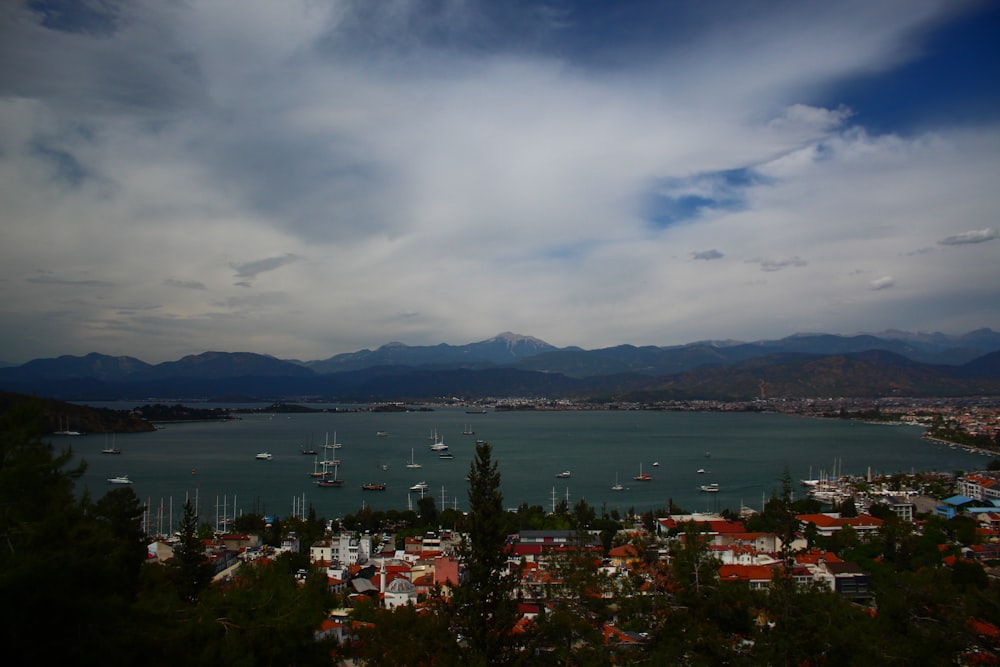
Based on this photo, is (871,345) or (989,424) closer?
(989,424)

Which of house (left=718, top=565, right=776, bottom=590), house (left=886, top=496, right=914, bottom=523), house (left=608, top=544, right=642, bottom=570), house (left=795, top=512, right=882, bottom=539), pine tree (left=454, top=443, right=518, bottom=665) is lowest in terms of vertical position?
house (left=886, top=496, right=914, bottom=523)

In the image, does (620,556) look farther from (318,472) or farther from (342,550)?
(318,472)

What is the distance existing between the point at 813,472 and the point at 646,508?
996 centimetres

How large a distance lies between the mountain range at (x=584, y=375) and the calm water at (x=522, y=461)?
37.7 m

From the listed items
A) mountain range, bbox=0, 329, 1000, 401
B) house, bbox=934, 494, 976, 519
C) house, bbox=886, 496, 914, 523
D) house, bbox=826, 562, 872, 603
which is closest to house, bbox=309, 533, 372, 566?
house, bbox=826, 562, 872, 603

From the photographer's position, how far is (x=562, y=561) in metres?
6.73

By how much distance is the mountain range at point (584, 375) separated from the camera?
84.9m

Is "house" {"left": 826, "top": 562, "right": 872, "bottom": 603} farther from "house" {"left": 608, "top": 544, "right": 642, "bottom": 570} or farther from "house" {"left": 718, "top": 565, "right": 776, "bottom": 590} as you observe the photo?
"house" {"left": 608, "top": 544, "right": 642, "bottom": 570}

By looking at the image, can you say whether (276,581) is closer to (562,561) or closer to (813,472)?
(562,561)

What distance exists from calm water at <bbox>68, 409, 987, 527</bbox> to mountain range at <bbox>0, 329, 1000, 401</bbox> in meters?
37.7

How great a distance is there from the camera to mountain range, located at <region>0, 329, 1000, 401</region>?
84.9 meters

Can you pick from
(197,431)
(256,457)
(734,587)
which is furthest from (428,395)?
(734,587)

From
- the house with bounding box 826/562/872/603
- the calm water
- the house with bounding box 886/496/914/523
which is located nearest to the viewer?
the house with bounding box 826/562/872/603

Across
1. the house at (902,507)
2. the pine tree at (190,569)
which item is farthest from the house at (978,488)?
the pine tree at (190,569)
